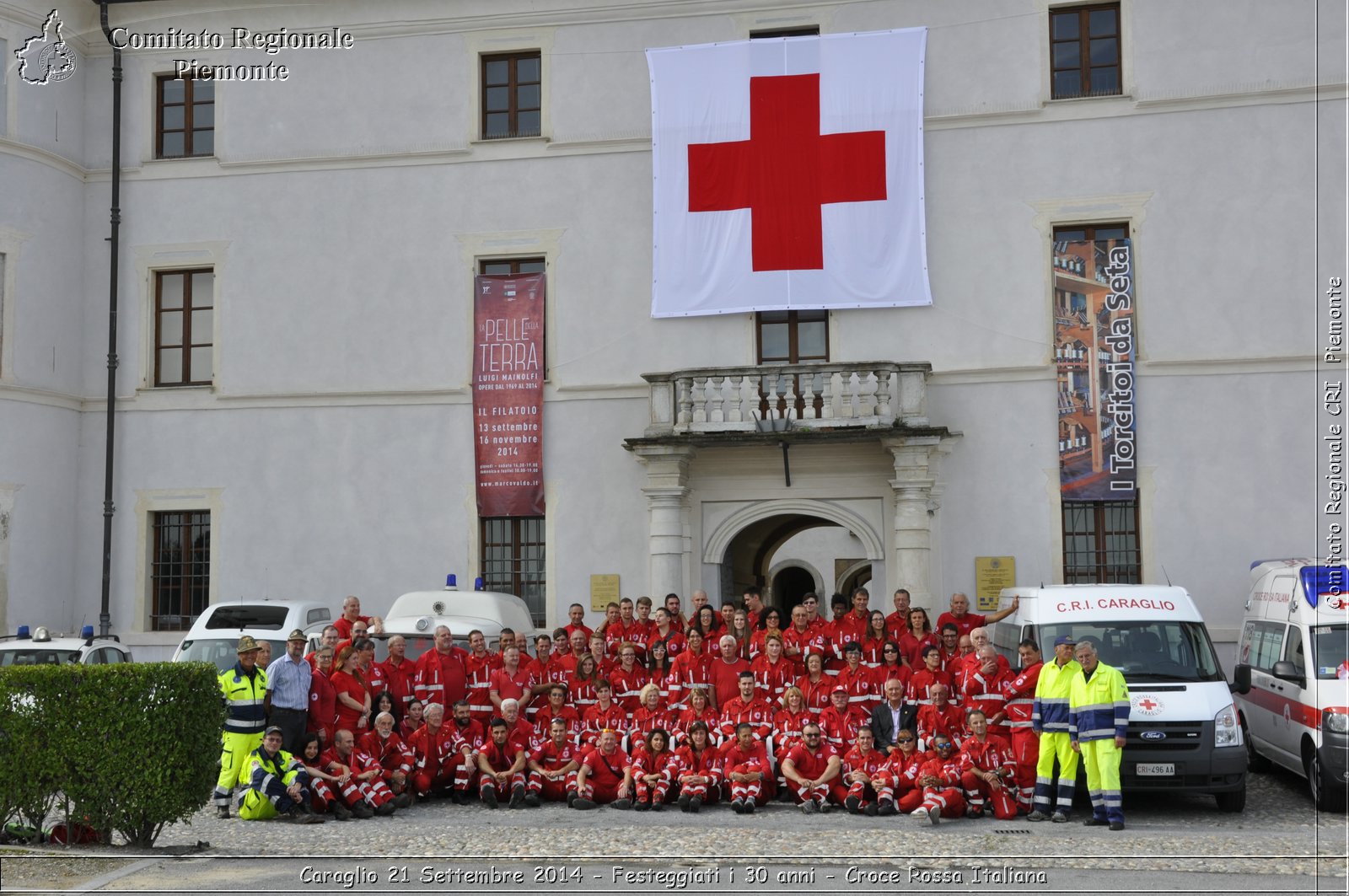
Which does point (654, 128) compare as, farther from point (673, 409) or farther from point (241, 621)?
point (241, 621)

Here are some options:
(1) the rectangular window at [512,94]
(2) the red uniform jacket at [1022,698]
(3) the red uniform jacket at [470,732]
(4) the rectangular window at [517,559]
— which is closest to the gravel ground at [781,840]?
(3) the red uniform jacket at [470,732]

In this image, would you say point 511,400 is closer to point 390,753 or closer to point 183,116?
point 183,116

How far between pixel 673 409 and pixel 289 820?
337 inches

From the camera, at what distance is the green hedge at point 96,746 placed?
10250mm

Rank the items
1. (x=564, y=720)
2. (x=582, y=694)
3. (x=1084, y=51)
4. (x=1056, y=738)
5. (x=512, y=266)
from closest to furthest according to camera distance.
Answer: (x=1056, y=738), (x=564, y=720), (x=582, y=694), (x=1084, y=51), (x=512, y=266)

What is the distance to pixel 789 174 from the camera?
65.7 feet

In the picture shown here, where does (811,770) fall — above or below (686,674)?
below

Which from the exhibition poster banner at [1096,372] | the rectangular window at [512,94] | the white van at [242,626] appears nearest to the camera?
the white van at [242,626]

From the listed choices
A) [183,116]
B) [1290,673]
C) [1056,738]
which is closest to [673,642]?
[1056,738]

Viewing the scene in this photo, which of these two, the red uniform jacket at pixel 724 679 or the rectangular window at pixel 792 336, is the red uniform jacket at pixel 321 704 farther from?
the rectangular window at pixel 792 336

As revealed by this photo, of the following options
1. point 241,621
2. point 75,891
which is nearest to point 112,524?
point 241,621

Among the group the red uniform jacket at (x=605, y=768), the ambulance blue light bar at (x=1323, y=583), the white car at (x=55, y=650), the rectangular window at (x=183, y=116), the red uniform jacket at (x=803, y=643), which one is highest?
the rectangular window at (x=183, y=116)

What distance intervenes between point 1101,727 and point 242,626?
34.5 feet

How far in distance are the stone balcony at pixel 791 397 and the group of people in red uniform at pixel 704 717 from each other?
3.93m
